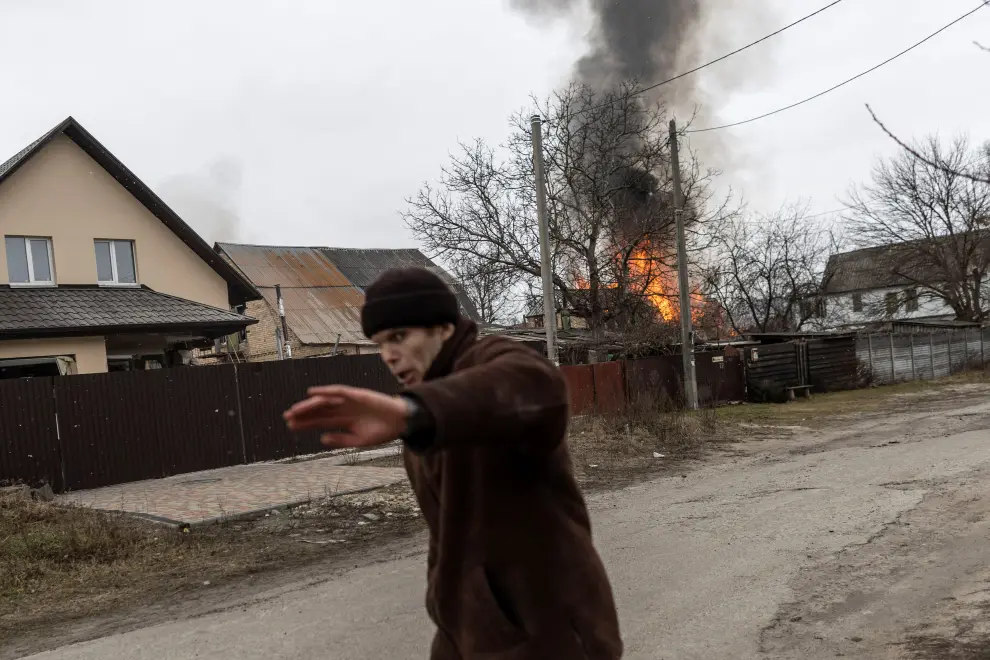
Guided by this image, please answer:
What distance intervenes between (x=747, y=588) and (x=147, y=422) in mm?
11459

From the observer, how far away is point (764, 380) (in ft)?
81.3

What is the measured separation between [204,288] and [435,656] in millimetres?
20547

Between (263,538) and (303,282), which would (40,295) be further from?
(303,282)

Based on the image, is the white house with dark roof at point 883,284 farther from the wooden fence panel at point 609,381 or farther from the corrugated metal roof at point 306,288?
the corrugated metal roof at point 306,288

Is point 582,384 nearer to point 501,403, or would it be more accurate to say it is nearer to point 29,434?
point 29,434

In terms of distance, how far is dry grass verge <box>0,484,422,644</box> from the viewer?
21.7 feet

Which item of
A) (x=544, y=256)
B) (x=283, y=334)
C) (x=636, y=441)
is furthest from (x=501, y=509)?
(x=283, y=334)

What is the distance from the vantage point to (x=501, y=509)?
5.58 ft

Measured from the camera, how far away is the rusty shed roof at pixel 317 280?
1210 inches

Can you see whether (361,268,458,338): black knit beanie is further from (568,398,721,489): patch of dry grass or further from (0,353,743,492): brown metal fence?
(0,353,743,492): brown metal fence

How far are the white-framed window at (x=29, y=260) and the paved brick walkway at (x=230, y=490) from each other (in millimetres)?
6932

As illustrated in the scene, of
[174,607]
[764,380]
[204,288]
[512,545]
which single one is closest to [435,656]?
[512,545]

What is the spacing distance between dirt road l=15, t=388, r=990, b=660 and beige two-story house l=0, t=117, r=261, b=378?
11.6m

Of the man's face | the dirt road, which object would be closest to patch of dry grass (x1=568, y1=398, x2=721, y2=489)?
the dirt road
